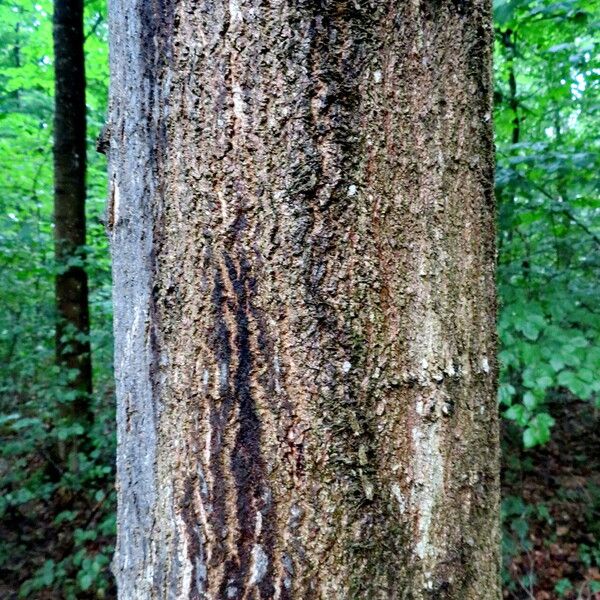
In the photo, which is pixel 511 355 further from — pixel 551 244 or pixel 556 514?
pixel 556 514

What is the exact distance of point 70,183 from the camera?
489 cm

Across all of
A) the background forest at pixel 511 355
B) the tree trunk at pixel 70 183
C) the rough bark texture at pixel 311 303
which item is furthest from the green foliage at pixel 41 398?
the rough bark texture at pixel 311 303

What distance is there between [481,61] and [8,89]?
24.4 ft

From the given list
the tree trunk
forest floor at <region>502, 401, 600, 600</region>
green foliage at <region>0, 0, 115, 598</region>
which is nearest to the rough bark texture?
green foliage at <region>0, 0, 115, 598</region>

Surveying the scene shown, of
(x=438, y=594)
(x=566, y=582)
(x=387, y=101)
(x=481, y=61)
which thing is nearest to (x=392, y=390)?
(x=438, y=594)

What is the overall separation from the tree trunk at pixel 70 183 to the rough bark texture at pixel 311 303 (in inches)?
171

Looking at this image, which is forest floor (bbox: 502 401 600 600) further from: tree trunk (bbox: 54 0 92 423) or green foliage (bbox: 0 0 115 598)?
tree trunk (bbox: 54 0 92 423)

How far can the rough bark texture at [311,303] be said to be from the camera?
0.66 meters

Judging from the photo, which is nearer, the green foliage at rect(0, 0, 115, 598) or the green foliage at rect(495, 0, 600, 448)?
the green foliage at rect(495, 0, 600, 448)

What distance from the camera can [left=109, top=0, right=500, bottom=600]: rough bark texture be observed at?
658mm

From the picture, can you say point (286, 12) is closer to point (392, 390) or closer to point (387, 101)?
point (387, 101)

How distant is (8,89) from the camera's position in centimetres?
648

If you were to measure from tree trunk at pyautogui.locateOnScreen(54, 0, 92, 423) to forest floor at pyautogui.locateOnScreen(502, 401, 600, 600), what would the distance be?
401 centimetres

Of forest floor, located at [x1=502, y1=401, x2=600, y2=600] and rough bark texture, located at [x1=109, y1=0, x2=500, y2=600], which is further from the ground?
rough bark texture, located at [x1=109, y1=0, x2=500, y2=600]
